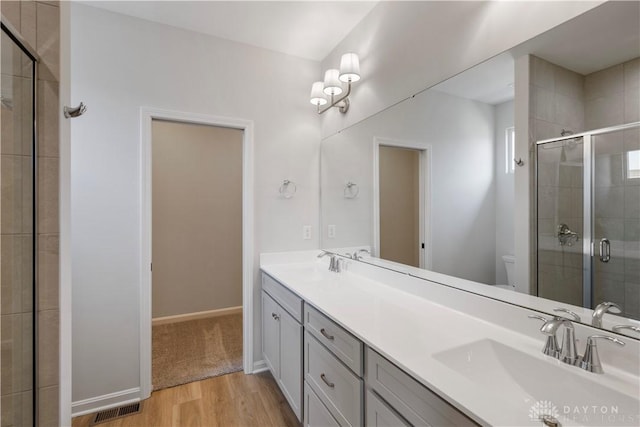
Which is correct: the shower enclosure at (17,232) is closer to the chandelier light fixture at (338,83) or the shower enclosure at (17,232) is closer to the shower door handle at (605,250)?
the chandelier light fixture at (338,83)

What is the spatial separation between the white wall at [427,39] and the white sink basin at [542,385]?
3.84 feet

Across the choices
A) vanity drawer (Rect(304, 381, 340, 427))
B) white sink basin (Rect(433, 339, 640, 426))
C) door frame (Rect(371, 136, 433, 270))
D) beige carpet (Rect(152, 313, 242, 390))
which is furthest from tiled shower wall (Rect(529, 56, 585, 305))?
beige carpet (Rect(152, 313, 242, 390))

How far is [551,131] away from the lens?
3.50ft

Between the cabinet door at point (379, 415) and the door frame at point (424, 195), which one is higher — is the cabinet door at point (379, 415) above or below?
below

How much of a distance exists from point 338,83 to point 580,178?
1.62 metres

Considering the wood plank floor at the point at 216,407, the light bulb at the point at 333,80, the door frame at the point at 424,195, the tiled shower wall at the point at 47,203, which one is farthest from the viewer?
the light bulb at the point at 333,80

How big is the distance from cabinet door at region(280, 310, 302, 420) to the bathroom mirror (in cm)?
69

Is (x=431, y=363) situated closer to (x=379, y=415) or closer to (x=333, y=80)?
(x=379, y=415)

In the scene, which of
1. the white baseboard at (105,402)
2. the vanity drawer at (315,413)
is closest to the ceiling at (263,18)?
the vanity drawer at (315,413)

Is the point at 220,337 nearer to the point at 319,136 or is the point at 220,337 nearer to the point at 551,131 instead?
the point at 319,136

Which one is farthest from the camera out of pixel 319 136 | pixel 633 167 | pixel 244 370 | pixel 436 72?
pixel 319 136

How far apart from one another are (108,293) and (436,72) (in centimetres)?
250

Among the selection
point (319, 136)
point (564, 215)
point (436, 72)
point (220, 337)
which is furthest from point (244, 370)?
point (436, 72)

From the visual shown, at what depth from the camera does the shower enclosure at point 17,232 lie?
3.56 feet
